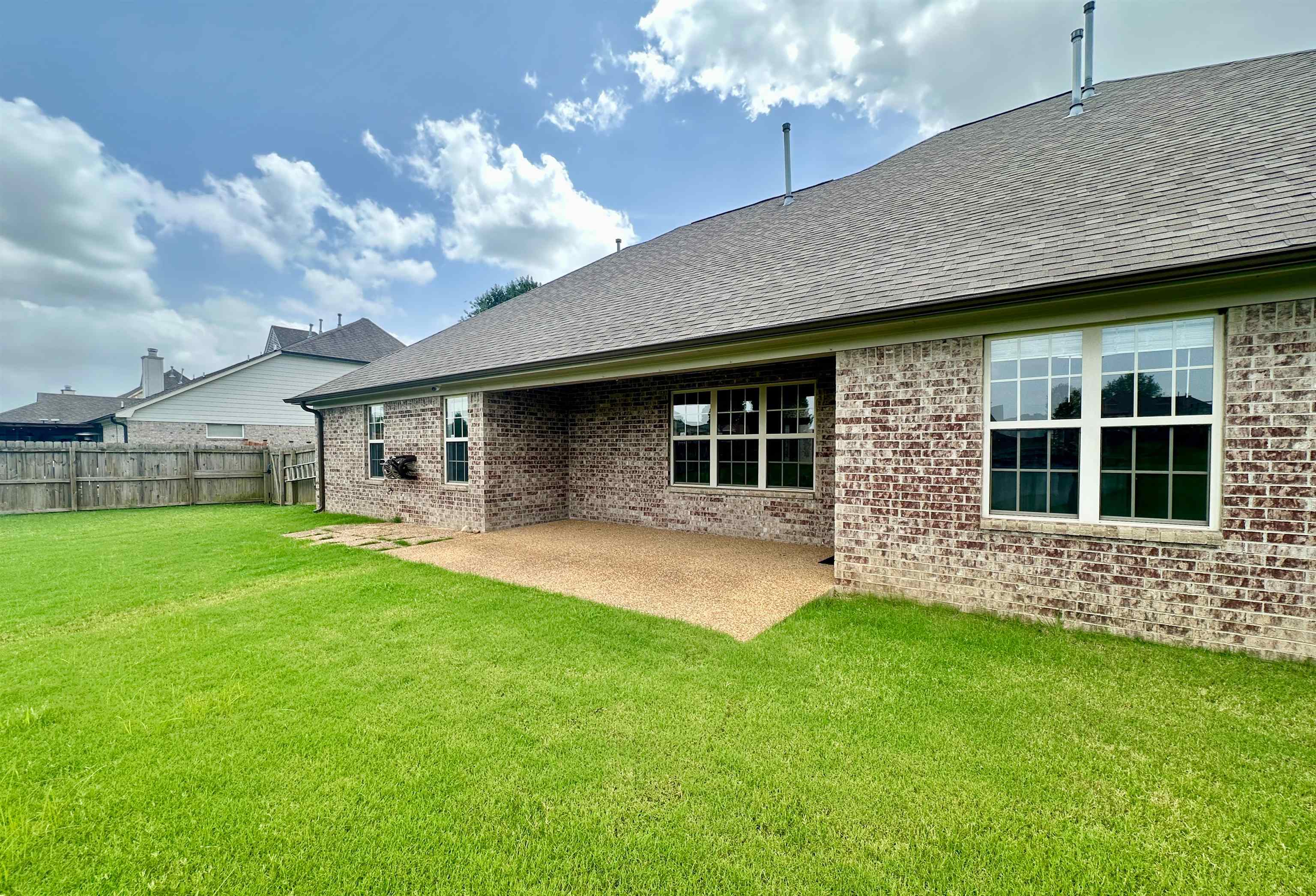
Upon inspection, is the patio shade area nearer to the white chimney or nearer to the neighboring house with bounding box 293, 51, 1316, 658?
the neighboring house with bounding box 293, 51, 1316, 658

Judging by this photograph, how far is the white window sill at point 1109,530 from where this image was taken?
12.7 feet

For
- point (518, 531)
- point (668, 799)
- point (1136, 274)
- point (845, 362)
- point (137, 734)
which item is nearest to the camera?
point (668, 799)

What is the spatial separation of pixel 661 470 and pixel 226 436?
20.5m

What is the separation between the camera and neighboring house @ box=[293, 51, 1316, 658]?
372cm

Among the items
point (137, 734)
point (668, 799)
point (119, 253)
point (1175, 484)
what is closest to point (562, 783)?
point (668, 799)

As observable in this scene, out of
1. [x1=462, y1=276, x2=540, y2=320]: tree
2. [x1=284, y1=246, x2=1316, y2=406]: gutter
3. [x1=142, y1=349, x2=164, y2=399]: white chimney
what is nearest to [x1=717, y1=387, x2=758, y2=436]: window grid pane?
[x1=284, y1=246, x2=1316, y2=406]: gutter

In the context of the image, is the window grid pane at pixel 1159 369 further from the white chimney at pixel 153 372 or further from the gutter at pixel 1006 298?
the white chimney at pixel 153 372

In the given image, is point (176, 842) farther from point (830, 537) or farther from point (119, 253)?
point (119, 253)

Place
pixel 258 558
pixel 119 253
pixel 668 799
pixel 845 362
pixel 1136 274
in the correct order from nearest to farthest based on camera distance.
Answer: pixel 668 799 < pixel 1136 274 < pixel 845 362 < pixel 258 558 < pixel 119 253

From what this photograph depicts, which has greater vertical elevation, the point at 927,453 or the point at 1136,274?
the point at 1136,274

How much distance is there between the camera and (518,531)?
938 centimetres

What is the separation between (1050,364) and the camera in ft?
14.7

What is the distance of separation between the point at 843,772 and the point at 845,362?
3.96 metres

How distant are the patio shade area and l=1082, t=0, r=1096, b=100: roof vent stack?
8.22 m
